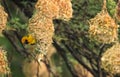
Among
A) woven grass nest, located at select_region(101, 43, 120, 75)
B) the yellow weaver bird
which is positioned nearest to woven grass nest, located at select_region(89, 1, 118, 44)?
woven grass nest, located at select_region(101, 43, 120, 75)

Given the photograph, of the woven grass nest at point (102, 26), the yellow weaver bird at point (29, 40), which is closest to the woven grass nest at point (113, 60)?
the woven grass nest at point (102, 26)

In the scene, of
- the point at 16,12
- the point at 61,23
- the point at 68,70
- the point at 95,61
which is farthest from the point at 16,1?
Result: the point at 68,70

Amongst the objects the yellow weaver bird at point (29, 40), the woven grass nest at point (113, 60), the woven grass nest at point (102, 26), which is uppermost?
the woven grass nest at point (102, 26)

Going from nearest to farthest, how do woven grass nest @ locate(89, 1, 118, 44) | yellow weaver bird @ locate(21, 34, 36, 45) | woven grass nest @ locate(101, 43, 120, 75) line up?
woven grass nest @ locate(89, 1, 118, 44) < woven grass nest @ locate(101, 43, 120, 75) < yellow weaver bird @ locate(21, 34, 36, 45)

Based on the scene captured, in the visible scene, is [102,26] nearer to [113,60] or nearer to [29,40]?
[113,60]

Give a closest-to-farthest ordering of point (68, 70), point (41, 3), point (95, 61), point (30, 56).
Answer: point (41, 3)
point (30, 56)
point (95, 61)
point (68, 70)

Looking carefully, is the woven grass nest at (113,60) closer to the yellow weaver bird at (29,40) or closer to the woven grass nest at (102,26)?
the woven grass nest at (102,26)

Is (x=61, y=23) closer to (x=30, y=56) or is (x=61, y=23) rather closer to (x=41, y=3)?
(x=30, y=56)

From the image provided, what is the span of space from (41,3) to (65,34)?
1.13 meters

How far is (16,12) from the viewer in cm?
398

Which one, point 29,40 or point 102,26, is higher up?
point 102,26

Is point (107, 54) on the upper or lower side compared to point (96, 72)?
upper

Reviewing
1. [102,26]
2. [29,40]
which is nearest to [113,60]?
[102,26]

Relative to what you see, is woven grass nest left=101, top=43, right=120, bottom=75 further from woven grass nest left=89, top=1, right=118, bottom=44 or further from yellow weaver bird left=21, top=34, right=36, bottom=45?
yellow weaver bird left=21, top=34, right=36, bottom=45
